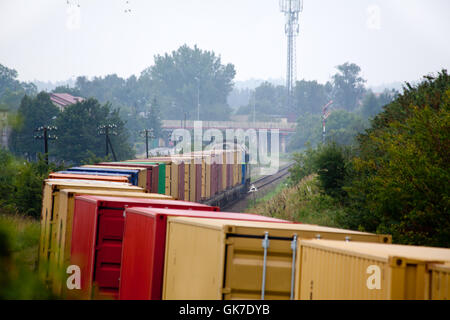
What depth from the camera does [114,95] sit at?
169m

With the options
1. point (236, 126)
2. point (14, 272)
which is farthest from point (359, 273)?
point (236, 126)

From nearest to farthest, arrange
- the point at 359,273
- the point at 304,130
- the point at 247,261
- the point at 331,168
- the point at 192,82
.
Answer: the point at 359,273
the point at 247,261
the point at 331,168
the point at 304,130
the point at 192,82

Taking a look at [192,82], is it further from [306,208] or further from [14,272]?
[14,272]

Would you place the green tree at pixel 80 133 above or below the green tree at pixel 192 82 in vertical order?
below

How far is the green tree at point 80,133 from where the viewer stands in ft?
262

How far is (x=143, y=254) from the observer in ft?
30.0

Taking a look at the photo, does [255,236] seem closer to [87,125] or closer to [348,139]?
[87,125]

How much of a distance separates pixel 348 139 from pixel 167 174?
75.8m

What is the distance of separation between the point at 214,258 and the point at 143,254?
2.15 m

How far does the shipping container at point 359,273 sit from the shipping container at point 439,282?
55mm

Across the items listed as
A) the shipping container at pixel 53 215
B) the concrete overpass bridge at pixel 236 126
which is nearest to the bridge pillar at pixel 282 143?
the concrete overpass bridge at pixel 236 126

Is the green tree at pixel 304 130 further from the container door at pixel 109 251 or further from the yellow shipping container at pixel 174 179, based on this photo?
the container door at pixel 109 251

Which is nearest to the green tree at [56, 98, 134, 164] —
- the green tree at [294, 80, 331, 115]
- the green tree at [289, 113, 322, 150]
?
the green tree at [289, 113, 322, 150]
